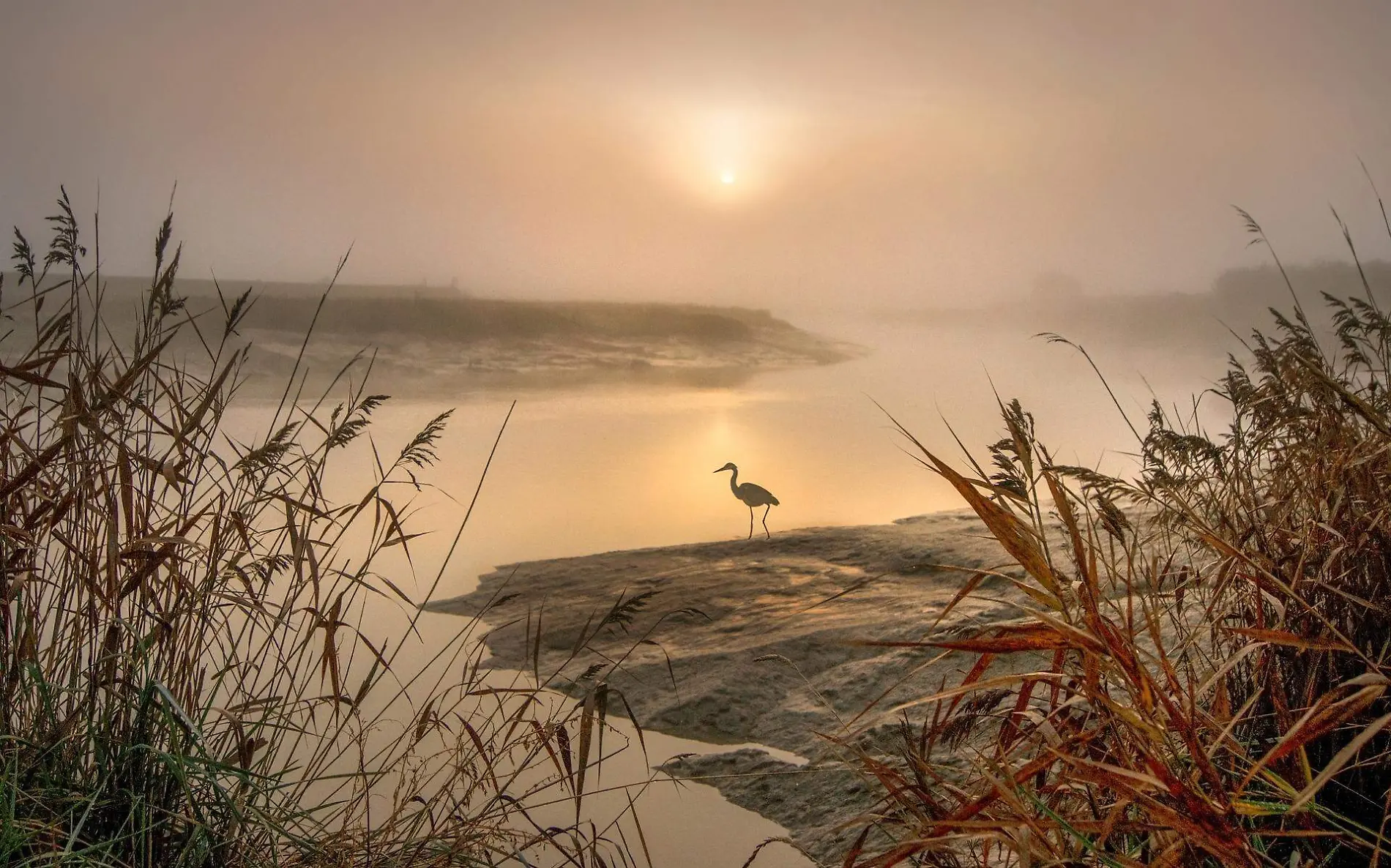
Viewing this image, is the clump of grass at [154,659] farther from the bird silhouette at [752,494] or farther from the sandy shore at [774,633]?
the bird silhouette at [752,494]

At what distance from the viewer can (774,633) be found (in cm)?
231

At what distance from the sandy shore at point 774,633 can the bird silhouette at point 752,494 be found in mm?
105

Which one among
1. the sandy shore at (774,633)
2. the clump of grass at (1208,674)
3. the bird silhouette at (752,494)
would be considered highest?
the clump of grass at (1208,674)

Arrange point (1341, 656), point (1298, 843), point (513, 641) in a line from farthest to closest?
point (513, 641) → point (1341, 656) → point (1298, 843)

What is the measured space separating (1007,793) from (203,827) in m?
0.81

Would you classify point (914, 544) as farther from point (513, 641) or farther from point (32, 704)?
point (32, 704)

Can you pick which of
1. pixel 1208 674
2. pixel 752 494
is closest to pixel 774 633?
pixel 752 494

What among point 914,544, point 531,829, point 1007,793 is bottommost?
point 531,829

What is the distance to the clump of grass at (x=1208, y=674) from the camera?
800 millimetres

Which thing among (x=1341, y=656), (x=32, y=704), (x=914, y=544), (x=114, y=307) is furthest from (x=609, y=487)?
(x=1341, y=656)

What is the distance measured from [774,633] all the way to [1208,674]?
124 centimetres

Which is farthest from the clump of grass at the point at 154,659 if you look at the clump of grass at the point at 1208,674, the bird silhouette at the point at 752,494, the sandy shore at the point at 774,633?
the bird silhouette at the point at 752,494

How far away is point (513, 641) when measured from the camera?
2.44 meters

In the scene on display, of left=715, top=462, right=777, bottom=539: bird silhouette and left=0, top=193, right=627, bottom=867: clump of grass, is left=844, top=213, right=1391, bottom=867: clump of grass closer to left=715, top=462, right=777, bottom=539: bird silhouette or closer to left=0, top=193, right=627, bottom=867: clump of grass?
left=0, top=193, right=627, bottom=867: clump of grass
